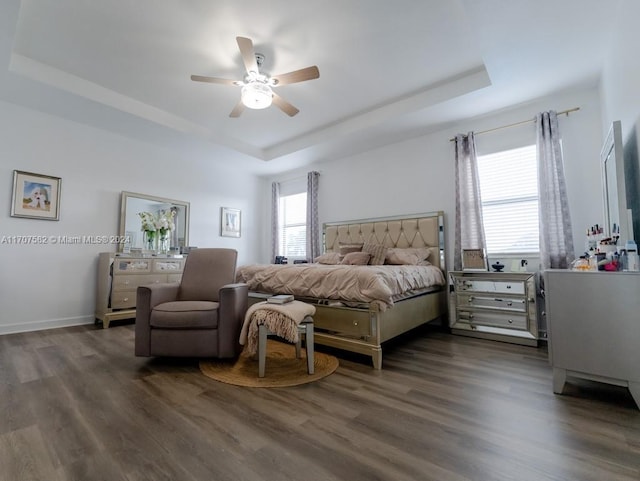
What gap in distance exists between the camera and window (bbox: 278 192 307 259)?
247 inches

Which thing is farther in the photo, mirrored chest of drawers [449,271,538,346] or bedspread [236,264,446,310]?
mirrored chest of drawers [449,271,538,346]

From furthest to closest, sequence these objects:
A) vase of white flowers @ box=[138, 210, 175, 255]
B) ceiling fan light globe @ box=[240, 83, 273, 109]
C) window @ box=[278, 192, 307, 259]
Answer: window @ box=[278, 192, 307, 259] → vase of white flowers @ box=[138, 210, 175, 255] → ceiling fan light globe @ box=[240, 83, 273, 109]

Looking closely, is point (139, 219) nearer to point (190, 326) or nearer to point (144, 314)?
point (144, 314)

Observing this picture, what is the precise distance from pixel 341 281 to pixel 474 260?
2076 mm

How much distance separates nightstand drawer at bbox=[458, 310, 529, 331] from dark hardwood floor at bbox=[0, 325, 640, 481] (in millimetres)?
731

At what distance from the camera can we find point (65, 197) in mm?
4109

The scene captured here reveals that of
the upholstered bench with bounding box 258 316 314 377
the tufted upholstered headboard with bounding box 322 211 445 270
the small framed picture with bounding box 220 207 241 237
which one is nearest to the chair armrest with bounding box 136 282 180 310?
the upholstered bench with bounding box 258 316 314 377

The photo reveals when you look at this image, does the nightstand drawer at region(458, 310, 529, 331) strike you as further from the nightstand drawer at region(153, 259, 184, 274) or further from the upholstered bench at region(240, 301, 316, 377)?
the nightstand drawer at region(153, 259, 184, 274)

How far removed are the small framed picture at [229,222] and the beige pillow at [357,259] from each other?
3.20 meters

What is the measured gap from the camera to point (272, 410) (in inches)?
71.2

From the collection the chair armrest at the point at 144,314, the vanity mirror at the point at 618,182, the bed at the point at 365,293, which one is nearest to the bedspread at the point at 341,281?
the bed at the point at 365,293

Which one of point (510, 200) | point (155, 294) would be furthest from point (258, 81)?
point (510, 200)

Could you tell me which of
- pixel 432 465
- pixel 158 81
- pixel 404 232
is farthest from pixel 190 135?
pixel 432 465

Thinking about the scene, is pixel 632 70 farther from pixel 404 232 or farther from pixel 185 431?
pixel 185 431
